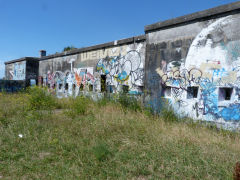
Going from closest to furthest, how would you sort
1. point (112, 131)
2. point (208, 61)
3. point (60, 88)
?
point (112, 131), point (208, 61), point (60, 88)

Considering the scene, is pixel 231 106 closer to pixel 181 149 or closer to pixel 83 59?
pixel 181 149

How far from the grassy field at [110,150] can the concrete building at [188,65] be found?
78 centimetres

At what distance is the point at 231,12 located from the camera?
14.6ft

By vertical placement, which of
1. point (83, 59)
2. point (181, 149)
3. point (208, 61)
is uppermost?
point (83, 59)

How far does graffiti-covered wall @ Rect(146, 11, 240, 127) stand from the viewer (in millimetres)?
4359

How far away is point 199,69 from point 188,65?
34 cm

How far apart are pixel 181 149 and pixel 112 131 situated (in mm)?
1534

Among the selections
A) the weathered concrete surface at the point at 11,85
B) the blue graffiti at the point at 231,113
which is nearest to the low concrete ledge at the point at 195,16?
the blue graffiti at the point at 231,113

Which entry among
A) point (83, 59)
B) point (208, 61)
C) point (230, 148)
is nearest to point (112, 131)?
point (230, 148)

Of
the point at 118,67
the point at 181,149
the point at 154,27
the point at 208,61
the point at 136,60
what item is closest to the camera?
the point at 181,149

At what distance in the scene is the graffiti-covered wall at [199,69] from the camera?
4.36 metres

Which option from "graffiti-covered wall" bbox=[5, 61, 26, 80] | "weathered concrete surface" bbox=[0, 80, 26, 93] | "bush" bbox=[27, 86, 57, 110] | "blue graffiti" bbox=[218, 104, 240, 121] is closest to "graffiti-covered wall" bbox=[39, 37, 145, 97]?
"bush" bbox=[27, 86, 57, 110]

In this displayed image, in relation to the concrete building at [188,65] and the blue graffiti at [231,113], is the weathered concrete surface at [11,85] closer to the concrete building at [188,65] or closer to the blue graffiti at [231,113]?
the concrete building at [188,65]

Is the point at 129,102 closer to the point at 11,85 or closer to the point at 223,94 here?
the point at 223,94
